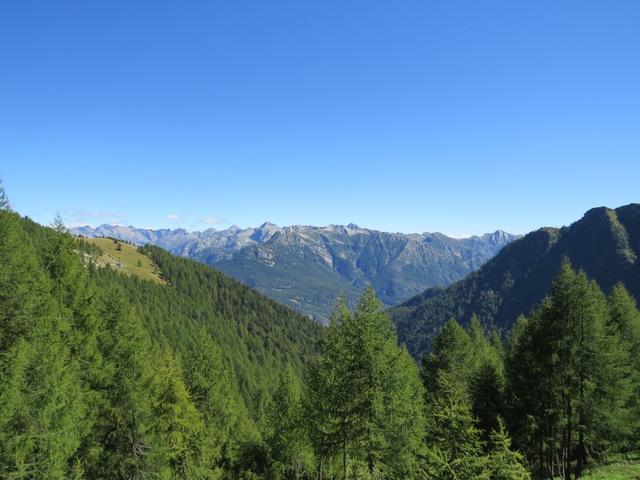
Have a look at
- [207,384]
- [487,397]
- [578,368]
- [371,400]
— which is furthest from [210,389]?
[578,368]

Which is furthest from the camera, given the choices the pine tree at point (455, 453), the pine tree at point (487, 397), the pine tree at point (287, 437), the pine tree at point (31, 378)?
the pine tree at point (287, 437)

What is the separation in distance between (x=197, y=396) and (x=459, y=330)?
101 ft

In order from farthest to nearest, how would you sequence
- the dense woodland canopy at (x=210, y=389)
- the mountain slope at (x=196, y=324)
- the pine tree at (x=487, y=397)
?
the mountain slope at (x=196, y=324) → the pine tree at (x=487, y=397) → the dense woodland canopy at (x=210, y=389)

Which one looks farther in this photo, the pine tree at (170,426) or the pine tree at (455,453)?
the pine tree at (170,426)

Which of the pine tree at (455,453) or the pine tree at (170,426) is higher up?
the pine tree at (455,453)

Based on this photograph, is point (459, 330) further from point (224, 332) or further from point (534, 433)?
point (224, 332)

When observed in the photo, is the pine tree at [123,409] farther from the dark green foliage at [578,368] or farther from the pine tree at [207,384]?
the dark green foliage at [578,368]

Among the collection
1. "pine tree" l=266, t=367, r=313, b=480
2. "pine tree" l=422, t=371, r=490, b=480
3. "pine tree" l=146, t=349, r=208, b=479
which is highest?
"pine tree" l=422, t=371, r=490, b=480

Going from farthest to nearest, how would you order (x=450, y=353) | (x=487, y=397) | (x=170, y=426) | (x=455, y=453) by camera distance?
(x=450, y=353)
(x=487, y=397)
(x=170, y=426)
(x=455, y=453)

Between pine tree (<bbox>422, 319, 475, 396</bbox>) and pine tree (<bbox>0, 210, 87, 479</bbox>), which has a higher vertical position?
pine tree (<bbox>0, 210, 87, 479</bbox>)

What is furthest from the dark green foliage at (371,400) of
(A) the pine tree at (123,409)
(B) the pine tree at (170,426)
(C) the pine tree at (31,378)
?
(C) the pine tree at (31,378)

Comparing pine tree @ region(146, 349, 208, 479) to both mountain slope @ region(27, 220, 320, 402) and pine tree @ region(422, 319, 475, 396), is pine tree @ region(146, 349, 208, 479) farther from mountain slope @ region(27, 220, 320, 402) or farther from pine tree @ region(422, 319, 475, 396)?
mountain slope @ region(27, 220, 320, 402)

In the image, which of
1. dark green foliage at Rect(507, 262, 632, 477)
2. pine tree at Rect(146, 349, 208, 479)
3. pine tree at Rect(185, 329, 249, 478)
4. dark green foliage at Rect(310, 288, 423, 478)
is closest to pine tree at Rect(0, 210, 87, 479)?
pine tree at Rect(146, 349, 208, 479)

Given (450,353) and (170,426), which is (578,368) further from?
(170,426)
